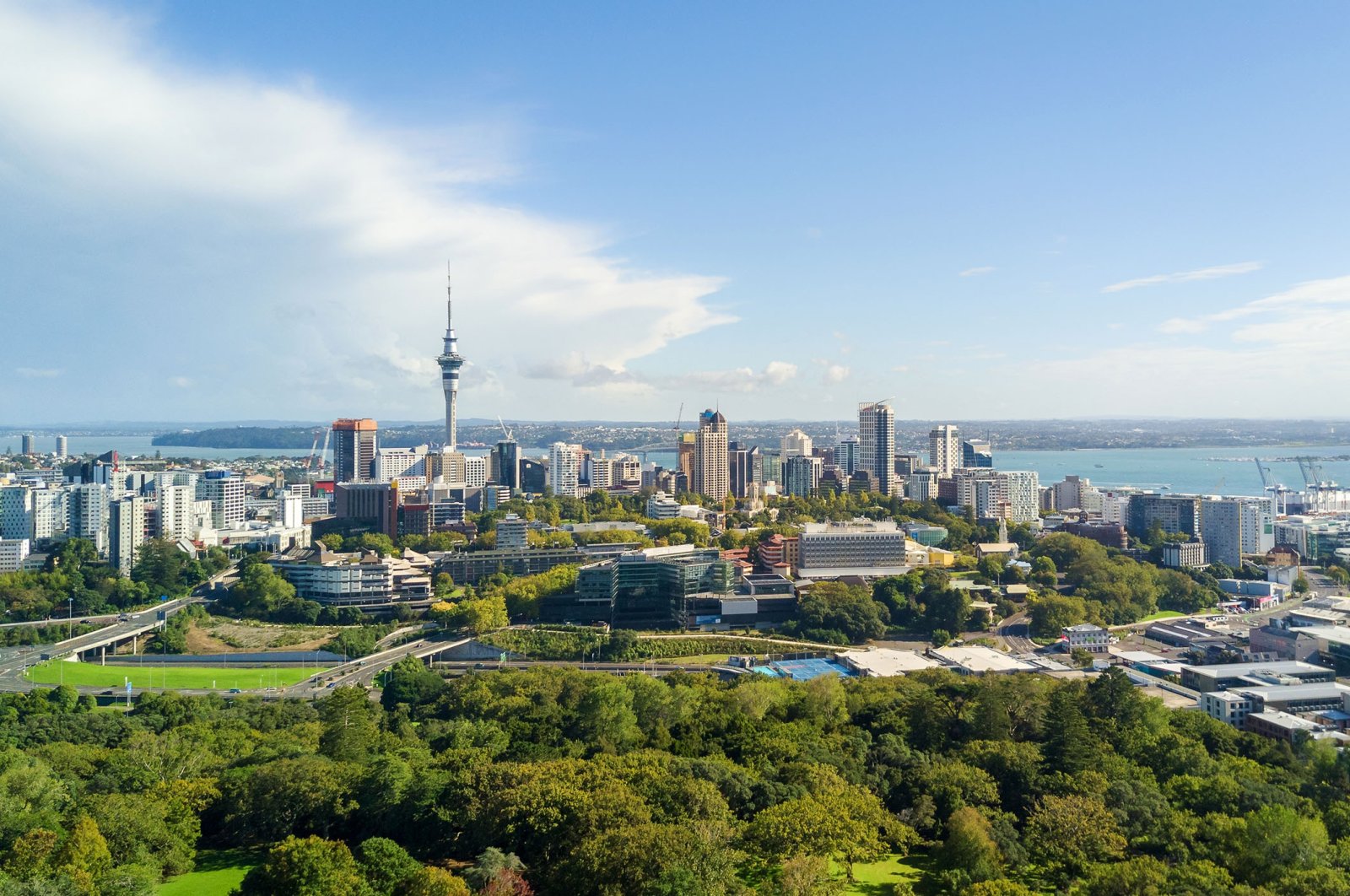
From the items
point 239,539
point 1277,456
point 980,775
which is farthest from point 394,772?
point 1277,456

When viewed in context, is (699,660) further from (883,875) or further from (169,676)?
(883,875)

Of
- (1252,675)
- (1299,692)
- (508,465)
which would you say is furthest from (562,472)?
(1299,692)

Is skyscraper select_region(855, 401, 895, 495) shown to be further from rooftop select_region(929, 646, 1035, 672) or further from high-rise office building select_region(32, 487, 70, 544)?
high-rise office building select_region(32, 487, 70, 544)

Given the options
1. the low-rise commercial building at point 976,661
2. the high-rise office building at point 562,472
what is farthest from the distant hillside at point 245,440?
the low-rise commercial building at point 976,661

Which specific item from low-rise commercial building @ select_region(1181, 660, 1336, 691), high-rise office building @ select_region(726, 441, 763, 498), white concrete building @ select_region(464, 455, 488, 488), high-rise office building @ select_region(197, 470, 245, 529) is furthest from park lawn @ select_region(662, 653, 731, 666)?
white concrete building @ select_region(464, 455, 488, 488)

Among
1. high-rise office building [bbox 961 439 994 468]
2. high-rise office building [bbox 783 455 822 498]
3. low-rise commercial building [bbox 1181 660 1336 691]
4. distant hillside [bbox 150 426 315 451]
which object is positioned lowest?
low-rise commercial building [bbox 1181 660 1336 691]

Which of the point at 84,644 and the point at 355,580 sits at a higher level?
the point at 355,580
